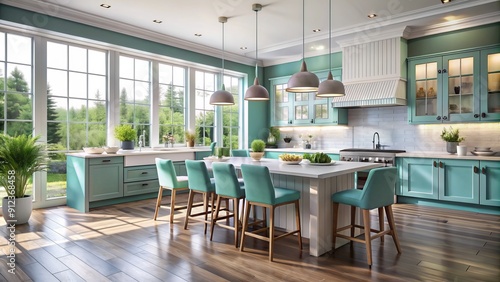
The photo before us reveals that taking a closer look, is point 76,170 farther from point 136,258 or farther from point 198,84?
point 198,84

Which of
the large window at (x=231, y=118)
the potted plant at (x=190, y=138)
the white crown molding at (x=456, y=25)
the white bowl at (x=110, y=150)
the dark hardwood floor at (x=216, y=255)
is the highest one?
the white crown molding at (x=456, y=25)

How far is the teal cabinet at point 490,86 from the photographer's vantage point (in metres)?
5.02

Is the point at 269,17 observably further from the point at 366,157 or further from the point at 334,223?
the point at 334,223

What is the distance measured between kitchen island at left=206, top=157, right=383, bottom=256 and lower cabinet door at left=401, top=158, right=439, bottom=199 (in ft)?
6.76

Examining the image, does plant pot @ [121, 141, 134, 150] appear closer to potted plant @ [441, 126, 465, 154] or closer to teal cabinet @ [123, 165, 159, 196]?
teal cabinet @ [123, 165, 159, 196]

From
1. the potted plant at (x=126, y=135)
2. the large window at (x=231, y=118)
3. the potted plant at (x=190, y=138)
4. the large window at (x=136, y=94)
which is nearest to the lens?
the potted plant at (x=126, y=135)

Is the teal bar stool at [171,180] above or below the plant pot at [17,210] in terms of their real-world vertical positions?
above

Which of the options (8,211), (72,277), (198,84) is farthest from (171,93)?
(72,277)

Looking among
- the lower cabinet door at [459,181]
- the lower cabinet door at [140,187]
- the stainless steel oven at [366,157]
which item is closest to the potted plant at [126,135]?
the lower cabinet door at [140,187]

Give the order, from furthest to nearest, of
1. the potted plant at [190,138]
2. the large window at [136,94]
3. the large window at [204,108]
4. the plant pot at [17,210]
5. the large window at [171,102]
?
1. the large window at [204,108]
2. the potted plant at [190,138]
3. the large window at [171,102]
4. the large window at [136,94]
5. the plant pot at [17,210]

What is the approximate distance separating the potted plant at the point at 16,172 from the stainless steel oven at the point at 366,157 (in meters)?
4.93

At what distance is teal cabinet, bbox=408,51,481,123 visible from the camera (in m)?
5.23

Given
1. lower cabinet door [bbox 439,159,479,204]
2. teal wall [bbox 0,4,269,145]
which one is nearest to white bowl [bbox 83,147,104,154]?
teal wall [bbox 0,4,269,145]

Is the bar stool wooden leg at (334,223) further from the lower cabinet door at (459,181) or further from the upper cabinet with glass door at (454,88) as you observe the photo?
the upper cabinet with glass door at (454,88)
